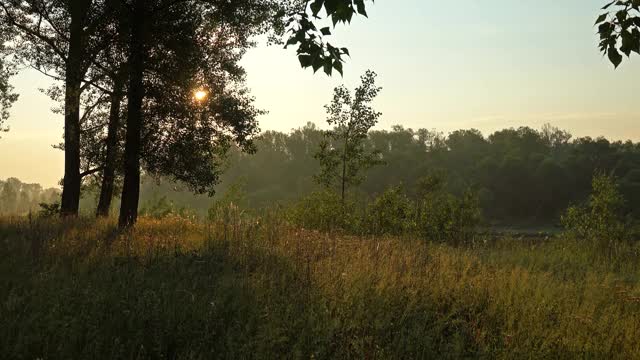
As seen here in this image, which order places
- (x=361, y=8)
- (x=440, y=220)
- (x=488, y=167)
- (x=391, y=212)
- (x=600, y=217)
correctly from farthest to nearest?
(x=488, y=167) → (x=600, y=217) → (x=440, y=220) → (x=391, y=212) → (x=361, y=8)

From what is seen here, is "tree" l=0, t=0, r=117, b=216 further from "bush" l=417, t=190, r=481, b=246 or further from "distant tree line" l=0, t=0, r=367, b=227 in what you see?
"bush" l=417, t=190, r=481, b=246

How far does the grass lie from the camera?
5742 millimetres

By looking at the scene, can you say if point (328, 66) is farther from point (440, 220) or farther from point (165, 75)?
point (440, 220)

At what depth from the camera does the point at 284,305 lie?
6754 millimetres

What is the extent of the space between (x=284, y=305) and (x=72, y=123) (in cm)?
1399

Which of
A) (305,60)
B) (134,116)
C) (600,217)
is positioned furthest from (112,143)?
(600,217)

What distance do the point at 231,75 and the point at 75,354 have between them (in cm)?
1135

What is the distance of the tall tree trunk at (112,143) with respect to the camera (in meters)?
14.6

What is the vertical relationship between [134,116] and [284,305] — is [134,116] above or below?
above

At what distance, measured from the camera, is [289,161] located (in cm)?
14200

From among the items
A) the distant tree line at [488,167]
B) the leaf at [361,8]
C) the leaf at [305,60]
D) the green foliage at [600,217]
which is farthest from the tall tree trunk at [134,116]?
the distant tree line at [488,167]

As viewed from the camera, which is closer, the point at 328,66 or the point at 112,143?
the point at 328,66

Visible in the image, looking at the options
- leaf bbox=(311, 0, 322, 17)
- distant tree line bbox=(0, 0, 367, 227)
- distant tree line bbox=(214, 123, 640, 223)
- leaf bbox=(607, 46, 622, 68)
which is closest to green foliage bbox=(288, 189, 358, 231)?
distant tree line bbox=(0, 0, 367, 227)

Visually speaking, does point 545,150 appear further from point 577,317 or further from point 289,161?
point 577,317
